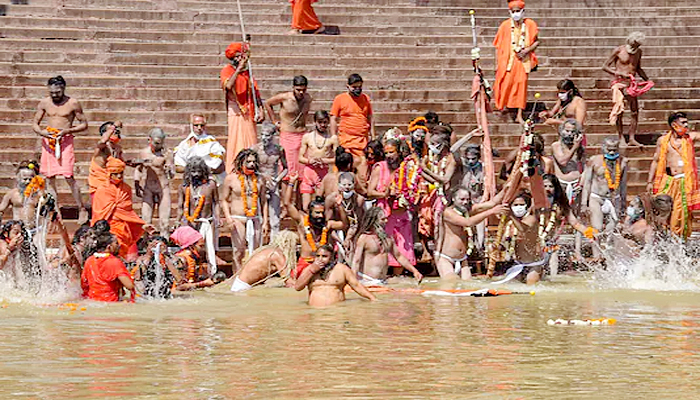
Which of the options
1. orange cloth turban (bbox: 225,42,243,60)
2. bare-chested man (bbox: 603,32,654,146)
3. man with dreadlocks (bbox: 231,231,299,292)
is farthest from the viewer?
bare-chested man (bbox: 603,32,654,146)

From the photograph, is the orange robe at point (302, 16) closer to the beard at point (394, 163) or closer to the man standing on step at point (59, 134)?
the man standing on step at point (59, 134)

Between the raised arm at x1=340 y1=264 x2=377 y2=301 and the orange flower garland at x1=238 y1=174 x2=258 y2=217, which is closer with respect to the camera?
the raised arm at x1=340 y1=264 x2=377 y2=301

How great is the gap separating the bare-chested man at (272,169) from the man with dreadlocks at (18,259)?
235cm

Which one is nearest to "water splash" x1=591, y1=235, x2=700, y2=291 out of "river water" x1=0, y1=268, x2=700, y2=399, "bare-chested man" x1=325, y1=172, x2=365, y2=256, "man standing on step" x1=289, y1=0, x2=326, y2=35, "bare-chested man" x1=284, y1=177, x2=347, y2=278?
"river water" x1=0, y1=268, x2=700, y2=399

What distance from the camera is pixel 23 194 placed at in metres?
13.3

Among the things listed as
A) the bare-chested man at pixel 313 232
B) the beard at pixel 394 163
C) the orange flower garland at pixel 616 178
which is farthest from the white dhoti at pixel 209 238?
the orange flower garland at pixel 616 178

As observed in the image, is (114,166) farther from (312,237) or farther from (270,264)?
(312,237)

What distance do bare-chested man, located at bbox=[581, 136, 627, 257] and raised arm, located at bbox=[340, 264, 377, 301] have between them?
3.14 meters

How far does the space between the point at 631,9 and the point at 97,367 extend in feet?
44.1

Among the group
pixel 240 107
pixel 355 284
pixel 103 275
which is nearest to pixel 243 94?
pixel 240 107

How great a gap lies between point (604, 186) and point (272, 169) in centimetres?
318

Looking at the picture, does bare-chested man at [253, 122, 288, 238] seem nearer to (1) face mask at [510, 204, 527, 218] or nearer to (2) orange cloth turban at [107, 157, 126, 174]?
(2) orange cloth turban at [107, 157, 126, 174]

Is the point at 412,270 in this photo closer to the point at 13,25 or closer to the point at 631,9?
the point at 13,25

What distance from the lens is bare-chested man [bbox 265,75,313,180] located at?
1445 cm
